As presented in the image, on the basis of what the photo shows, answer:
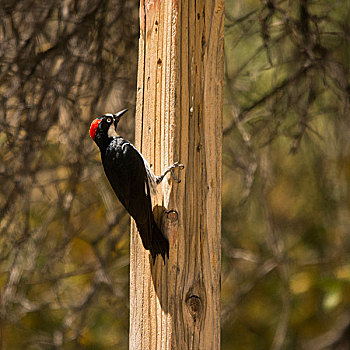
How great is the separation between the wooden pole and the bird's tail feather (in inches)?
0.5

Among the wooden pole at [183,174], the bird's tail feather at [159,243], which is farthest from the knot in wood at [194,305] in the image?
the bird's tail feather at [159,243]

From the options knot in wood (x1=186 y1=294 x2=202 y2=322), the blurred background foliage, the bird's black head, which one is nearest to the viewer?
knot in wood (x1=186 y1=294 x2=202 y2=322)

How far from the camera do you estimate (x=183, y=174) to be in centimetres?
130

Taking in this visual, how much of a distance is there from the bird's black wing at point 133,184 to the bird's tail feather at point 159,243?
11 millimetres

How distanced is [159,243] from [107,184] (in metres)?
1.59

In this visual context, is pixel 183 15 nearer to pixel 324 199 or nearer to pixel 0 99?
pixel 0 99

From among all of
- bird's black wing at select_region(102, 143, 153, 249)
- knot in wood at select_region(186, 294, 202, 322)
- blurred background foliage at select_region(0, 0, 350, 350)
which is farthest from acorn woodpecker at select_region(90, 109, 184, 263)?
blurred background foliage at select_region(0, 0, 350, 350)

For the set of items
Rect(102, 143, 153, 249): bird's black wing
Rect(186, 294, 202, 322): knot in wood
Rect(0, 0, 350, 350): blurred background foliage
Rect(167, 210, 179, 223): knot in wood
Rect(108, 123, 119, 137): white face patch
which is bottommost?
Rect(186, 294, 202, 322): knot in wood

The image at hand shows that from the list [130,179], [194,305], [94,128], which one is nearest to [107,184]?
[94,128]

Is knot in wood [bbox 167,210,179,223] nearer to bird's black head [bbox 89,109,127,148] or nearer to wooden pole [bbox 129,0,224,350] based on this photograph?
wooden pole [bbox 129,0,224,350]

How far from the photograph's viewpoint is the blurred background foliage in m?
2.20

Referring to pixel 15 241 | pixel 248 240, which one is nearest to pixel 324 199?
pixel 248 240

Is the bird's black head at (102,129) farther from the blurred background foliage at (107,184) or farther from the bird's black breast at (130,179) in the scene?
the blurred background foliage at (107,184)

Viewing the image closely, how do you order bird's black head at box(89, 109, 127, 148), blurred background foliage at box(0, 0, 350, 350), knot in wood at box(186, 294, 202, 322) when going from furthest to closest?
blurred background foliage at box(0, 0, 350, 350)
bird's black head at box(89, 109, 127, 148)
knot in wood at box(186, 294, 202, 322)
